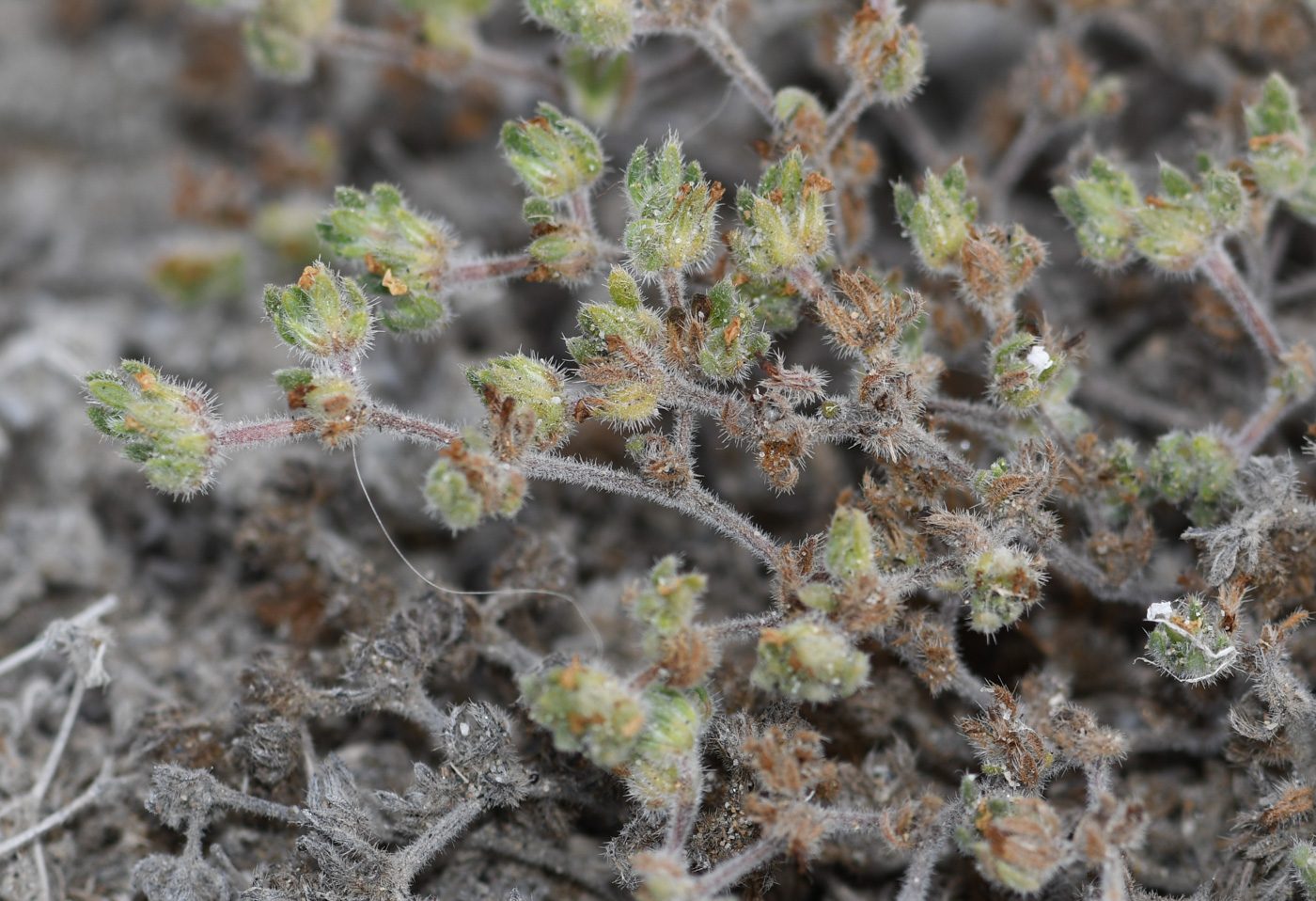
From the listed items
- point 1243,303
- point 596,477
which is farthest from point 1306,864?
point 596,477

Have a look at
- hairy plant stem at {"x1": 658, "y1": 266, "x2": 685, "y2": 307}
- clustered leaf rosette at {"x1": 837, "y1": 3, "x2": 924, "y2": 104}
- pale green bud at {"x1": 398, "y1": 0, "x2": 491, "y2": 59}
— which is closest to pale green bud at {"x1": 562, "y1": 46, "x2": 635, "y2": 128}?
pale green bud at {"x1": 398, "y1": 0, "x2": 491, "y2": 59}

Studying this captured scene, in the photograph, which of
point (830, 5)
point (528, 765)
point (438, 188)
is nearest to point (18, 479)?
point (438, 188)

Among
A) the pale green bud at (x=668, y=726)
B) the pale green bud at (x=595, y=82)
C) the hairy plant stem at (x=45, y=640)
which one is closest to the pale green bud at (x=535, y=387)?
the pale green bud at (x=668, y=726)

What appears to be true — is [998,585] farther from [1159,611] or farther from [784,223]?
[784,223]

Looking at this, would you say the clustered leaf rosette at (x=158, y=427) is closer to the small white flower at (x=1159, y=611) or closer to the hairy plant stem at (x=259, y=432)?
the hairy plant stem at (x=259, y=432)

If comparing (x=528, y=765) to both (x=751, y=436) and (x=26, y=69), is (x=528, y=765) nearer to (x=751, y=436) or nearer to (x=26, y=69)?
(x=751, y=436)
